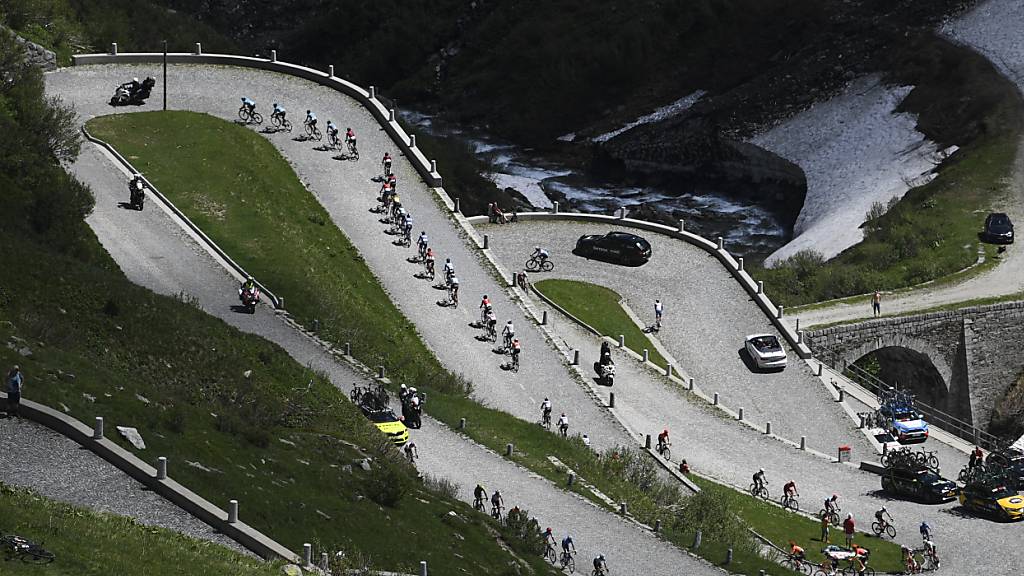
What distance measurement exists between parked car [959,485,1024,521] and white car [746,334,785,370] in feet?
43.6

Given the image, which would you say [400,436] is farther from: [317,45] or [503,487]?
[317,45]

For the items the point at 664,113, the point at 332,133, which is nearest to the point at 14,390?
the point at 332,133

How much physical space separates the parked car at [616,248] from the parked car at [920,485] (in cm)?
2216

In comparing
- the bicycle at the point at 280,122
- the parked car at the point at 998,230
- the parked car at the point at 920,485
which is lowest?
the parked car at the point at 920,485

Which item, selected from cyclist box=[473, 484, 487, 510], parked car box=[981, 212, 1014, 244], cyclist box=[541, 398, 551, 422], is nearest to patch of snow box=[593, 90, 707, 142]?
parked car box=[981, 212, 1014, 244]

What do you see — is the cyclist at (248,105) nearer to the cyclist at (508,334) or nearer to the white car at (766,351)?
the cyclist at (508,334)

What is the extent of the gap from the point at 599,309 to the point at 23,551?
48.9m

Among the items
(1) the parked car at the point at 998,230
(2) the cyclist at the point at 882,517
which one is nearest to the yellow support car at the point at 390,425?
(2) the cyclist at the point at 882,517

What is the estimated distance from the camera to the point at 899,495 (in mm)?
65000

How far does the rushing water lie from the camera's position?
11244 centimetres

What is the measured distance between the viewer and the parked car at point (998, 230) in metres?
91.4

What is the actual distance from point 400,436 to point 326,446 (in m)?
6.45

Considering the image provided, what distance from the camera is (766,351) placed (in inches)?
2960

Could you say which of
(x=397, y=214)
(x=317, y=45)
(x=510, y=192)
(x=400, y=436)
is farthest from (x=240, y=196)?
(x=317, y=45)
